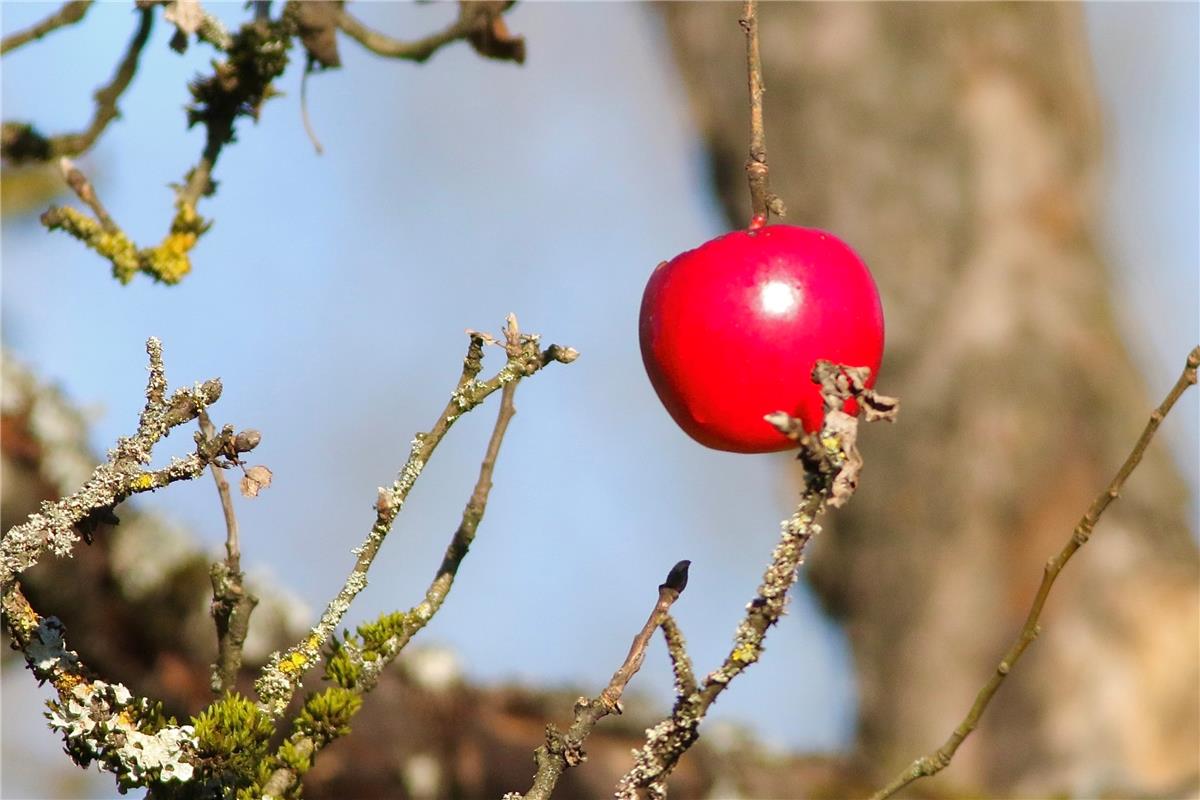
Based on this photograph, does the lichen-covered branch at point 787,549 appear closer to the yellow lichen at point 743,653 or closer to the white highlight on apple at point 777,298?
the yellow lichen at point 743,653

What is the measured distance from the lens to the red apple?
89 centimetres

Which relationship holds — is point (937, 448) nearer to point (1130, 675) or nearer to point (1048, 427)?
point (1048, 427)

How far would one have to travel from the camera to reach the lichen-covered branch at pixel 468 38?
1215 millimetres

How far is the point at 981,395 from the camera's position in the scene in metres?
3.29

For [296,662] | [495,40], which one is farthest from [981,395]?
[296,662]

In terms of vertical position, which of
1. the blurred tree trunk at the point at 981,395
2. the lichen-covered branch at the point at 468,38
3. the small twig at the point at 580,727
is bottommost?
the small twig at the point at 580,727

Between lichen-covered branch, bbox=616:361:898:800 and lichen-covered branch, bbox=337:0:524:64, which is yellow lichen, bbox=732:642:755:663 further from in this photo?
lichen-covered branch, bbox=337:0:524:64

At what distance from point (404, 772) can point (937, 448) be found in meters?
1.91

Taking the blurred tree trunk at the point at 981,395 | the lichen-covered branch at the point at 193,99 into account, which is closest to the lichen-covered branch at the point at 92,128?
the lichen-covered branch at the point at 193,99

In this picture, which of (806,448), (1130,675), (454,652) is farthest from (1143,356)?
(806,448)

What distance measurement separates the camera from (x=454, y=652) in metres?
2.05

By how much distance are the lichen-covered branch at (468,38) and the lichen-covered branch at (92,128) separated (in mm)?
188

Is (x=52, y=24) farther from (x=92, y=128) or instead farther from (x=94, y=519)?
(x=94, y=519)

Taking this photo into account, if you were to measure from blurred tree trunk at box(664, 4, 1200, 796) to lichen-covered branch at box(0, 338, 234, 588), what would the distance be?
2.79m
